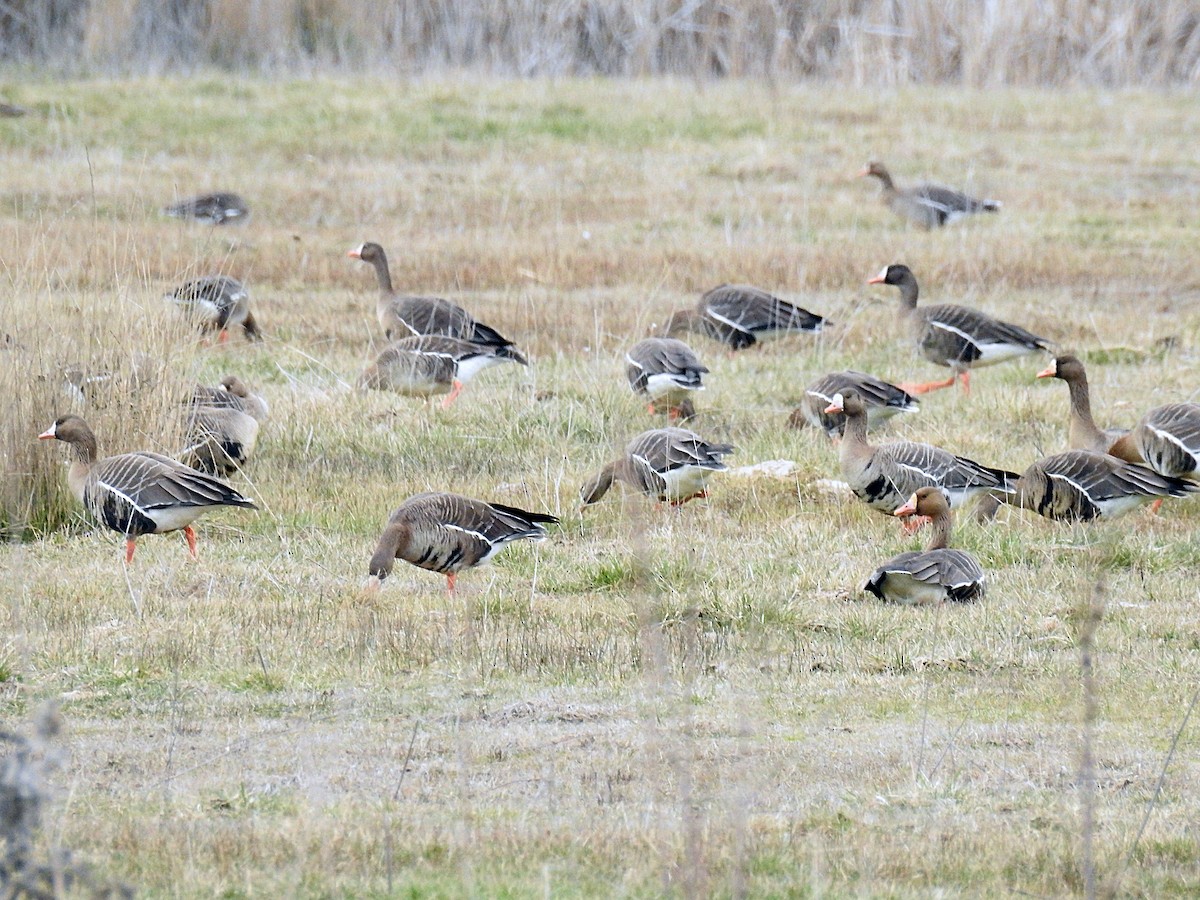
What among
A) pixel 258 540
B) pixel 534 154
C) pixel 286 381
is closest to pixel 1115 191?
pixel 534 154

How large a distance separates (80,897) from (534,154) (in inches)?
786

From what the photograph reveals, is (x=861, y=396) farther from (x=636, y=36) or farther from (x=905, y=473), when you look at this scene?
(x=636, y=36)

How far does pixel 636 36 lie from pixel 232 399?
66.3 ft

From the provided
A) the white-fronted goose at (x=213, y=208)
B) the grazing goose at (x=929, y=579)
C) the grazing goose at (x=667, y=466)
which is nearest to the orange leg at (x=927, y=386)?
the grazing goose at (x=667, y=466)

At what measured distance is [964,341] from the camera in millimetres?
13375

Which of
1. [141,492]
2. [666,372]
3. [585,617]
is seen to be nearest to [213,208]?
[666,372]

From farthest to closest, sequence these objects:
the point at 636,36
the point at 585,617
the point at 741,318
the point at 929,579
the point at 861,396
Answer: the point at 636,36, the point at 741,318, the point at 861,396, the point at 929,579, the point at 585,617

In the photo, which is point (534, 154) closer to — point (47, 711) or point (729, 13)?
point (729, 13)

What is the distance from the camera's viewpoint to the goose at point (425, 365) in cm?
1248

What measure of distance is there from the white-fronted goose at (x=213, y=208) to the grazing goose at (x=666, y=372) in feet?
25.4

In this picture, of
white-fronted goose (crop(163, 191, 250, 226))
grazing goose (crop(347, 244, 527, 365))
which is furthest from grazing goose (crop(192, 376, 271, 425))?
white-fronted goose (crop(163, 191, 250, 226))

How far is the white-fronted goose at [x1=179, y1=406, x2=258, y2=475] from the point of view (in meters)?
10.1

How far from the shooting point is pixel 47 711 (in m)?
3.40

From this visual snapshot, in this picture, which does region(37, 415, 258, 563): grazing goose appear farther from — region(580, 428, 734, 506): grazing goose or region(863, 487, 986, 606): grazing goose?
region(863, 487, 986, 606): grazing goose
